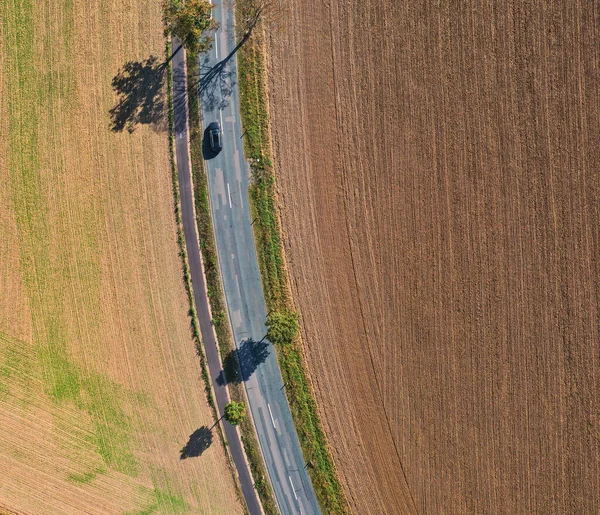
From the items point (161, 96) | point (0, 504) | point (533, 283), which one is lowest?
point (0, 504)

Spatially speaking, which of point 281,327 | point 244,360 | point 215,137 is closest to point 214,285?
point 244,360

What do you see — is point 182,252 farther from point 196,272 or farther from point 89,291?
point 89,291

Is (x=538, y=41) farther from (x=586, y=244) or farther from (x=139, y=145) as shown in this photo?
(x=139, y=145)

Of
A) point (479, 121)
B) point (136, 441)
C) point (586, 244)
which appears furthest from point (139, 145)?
point (586, 244)

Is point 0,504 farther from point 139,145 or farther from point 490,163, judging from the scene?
point 490,163

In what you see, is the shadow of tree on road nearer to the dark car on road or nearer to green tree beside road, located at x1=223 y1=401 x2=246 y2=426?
green tree beside road, located at x1=223 y1=401 x2=246 y2=426

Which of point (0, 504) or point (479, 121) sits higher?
point (479, 121)

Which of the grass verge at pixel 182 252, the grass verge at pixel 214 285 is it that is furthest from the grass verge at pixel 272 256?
the grass verge at pixel 182 252
